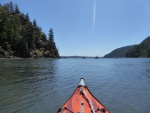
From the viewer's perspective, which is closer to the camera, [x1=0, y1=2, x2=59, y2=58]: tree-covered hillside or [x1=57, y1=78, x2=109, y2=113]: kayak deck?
[x1=57, y1=78, x2=109, y2=113]: kayak deck

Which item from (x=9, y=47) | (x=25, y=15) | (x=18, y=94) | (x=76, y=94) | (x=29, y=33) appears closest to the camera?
(x=76, y=94)

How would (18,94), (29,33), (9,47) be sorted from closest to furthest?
(18,94)
(9,47)
(29,33)

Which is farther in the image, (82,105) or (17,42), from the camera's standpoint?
(17,42)

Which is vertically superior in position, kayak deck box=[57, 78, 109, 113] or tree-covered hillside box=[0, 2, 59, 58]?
tree-covered hillside box=[0, 2, 59, 58]

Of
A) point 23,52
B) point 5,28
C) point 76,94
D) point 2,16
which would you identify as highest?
point 2,16

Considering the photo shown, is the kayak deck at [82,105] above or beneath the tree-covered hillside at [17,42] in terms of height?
beneath

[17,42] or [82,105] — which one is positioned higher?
[17,42]

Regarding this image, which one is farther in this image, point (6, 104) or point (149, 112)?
point (6, 104)

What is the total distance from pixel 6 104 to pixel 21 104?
93cm

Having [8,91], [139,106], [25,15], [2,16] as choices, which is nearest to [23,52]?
[2,16]

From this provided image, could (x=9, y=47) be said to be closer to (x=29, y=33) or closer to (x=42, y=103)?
(x=29, y=33)

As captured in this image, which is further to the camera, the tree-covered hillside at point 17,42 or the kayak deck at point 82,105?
the tree-covered hillside at point 17,42

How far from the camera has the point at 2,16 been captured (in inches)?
4173

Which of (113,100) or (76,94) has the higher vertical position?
(76,94)
